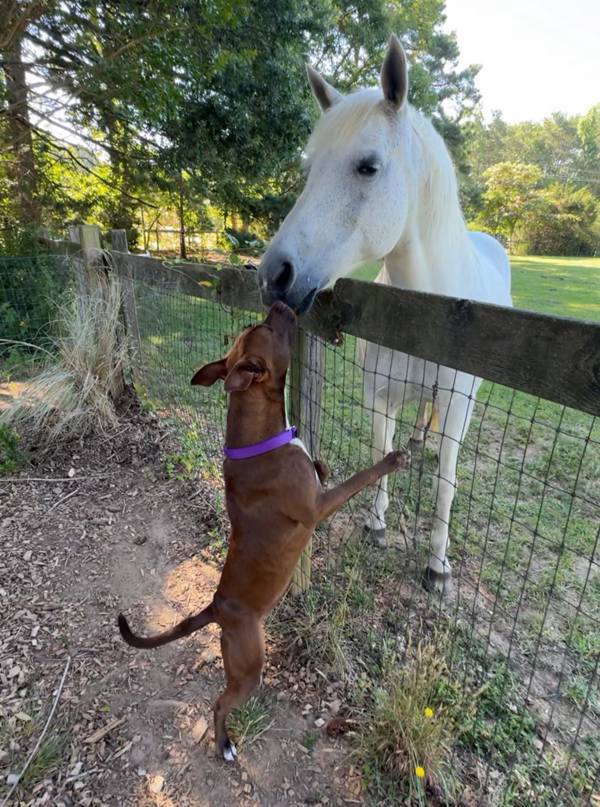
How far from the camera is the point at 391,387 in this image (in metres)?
2.43

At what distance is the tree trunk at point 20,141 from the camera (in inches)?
232

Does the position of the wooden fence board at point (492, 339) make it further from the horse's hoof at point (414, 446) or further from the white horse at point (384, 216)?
the horse's hoof at point (414, 446)

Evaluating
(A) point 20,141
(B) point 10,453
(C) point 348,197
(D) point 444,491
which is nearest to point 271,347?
(C) point 348,197

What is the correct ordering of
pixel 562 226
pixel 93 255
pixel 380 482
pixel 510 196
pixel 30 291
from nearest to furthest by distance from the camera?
pixel 380 482, pixel 93 255, pixel 30 291, pixel 510 196, pixel 562 226

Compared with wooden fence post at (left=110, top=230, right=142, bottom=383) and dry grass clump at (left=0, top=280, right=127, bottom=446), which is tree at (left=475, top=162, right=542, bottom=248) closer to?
wooden fence post at (left=110, top=230, right=142, bottom=383)

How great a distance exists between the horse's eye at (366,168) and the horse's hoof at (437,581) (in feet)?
6.54

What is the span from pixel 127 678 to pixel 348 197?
7.36 ft

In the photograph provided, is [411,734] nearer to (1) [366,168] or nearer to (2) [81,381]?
(1) [366,168]

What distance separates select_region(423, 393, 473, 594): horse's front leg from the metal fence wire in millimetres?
85

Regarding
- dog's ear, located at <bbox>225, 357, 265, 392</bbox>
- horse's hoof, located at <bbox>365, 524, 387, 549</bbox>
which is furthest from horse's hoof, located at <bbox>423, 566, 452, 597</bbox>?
dog's ear, located at <bbox>225, 357, 265, 392</bbox>

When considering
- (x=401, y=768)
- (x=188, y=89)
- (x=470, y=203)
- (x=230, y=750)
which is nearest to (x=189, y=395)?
(x=230, y=750)

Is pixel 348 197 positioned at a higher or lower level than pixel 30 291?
higher

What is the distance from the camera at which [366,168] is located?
1807mm

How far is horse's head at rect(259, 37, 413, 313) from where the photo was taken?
65.0 inches
